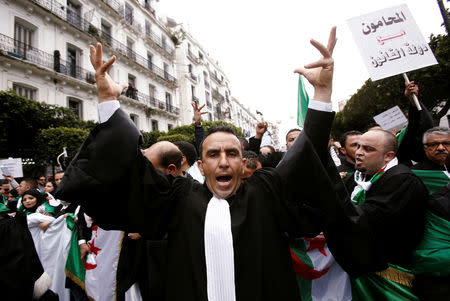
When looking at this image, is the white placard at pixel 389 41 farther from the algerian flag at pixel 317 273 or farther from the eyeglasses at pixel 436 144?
the algerian flag at pixel 317 273

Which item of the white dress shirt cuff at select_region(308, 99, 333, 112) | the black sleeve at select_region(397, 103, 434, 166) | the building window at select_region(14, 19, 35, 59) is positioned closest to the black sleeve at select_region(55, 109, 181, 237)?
the white dress shirt cuff at select_region(308, 99, 333, 112)

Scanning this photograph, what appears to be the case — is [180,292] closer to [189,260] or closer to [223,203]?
[189,260]

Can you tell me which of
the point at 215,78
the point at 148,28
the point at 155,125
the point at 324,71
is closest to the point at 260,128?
the point at 324,71

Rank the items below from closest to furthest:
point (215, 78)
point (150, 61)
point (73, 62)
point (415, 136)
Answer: point (415, 136) → point (73, 62) → point (150, 61) → point (215, 78)

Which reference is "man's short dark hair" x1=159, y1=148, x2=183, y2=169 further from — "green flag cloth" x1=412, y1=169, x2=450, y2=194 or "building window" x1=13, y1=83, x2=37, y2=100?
"building window" x1=13, y1=83, x2=37, y2=100

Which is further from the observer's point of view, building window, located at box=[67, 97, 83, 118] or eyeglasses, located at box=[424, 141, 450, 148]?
building window, located at box=[67, 97, 83, 118]

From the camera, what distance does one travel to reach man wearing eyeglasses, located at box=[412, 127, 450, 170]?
266cm

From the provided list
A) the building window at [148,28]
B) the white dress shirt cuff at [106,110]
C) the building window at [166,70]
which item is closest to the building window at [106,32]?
the building window at [148,28]

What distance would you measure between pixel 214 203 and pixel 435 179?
2008mm

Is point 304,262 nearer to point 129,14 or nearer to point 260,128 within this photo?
point 260,128

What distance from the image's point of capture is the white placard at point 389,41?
12.1 feet

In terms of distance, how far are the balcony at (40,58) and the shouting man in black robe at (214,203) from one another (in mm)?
15398

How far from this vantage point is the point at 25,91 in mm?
13664

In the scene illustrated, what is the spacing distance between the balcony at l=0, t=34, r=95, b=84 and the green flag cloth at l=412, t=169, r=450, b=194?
16731mm
